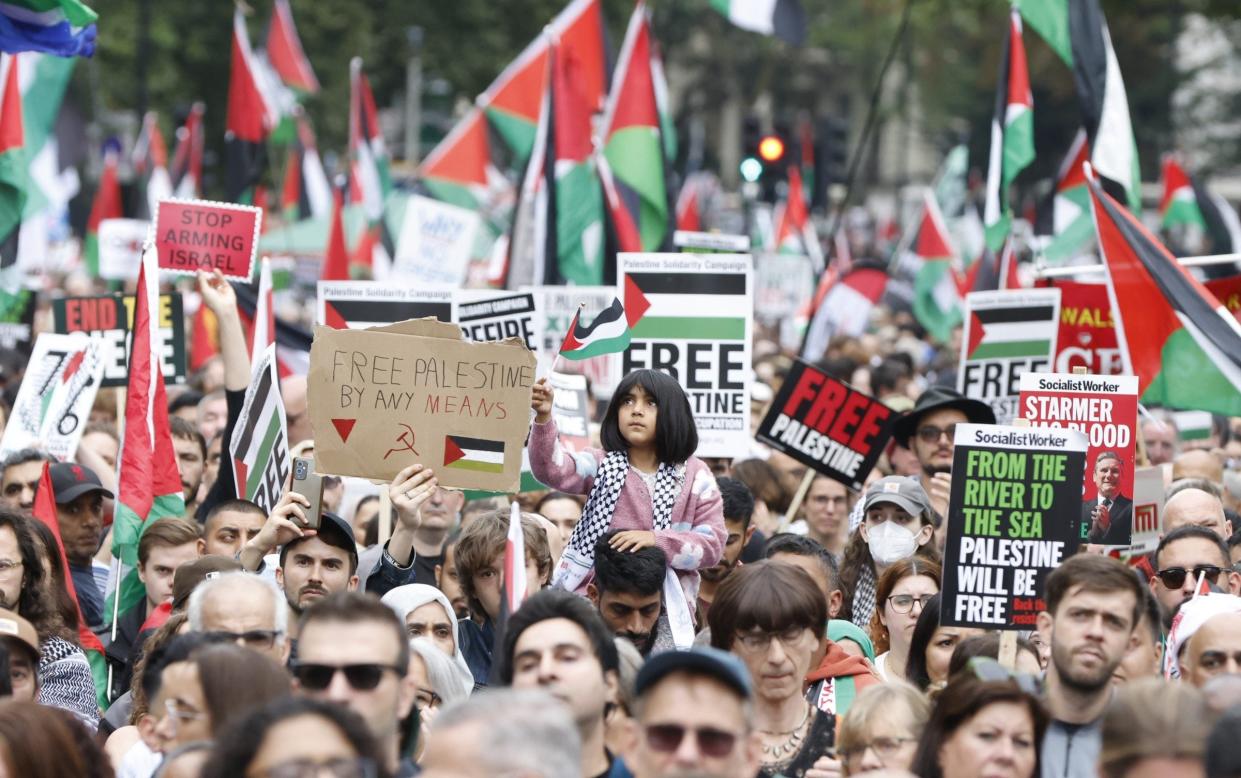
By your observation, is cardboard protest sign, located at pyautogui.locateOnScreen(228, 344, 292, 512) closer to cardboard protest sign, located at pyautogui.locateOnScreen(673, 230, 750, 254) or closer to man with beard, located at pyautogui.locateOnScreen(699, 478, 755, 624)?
man with beard, located at pyautogui.locateOnScreen(699, 478, 755, 624)

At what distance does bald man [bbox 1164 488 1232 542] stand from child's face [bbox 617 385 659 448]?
250 cm

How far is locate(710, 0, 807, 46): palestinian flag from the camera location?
17828 mm

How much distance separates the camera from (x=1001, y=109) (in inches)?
584

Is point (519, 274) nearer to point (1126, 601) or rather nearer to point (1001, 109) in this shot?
point (1001, 109)

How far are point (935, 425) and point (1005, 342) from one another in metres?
1.72

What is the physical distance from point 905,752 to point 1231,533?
13.4 feet

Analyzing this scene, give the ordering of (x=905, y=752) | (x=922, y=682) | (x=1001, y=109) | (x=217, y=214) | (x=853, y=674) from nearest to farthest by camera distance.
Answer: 1. (x=905, y=752)
2. (x=853, y=674)
3. (x=922, y=682)
4. (x=217, y=214)
5. (x=1001, y=109)

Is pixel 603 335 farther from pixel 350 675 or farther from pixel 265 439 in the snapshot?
pixel 350 675

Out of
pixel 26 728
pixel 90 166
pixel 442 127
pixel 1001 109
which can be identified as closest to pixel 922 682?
pixel 26 728

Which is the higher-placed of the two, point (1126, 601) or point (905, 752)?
point (1126, 601)

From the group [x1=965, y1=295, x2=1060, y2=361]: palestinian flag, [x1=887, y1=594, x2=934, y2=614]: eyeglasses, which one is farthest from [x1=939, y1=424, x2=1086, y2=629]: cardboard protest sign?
[x1=965, y1=295, x2=1060, y2=361]: palestinian flag

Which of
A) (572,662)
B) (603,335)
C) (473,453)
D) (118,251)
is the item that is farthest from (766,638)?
(118,251)

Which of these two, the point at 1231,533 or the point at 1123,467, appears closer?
the point at 1123,467

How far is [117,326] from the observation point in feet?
41.5
